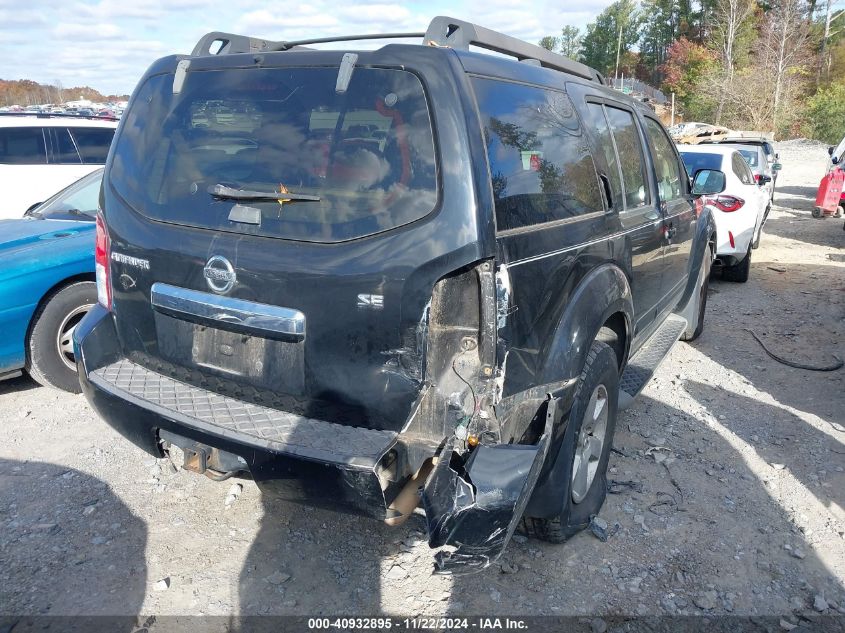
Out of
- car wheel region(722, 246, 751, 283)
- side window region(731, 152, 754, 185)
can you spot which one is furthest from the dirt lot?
side window region(731, 152, 754, 185)

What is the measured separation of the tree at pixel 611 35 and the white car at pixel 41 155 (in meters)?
74.9

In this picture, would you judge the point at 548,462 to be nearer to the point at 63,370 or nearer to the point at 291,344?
the point at 291,344

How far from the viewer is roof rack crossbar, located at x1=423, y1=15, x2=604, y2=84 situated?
273 cm

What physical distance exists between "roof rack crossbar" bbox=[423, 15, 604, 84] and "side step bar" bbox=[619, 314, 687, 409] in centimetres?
184

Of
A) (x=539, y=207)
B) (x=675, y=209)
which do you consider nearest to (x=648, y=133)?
(x=675, y=209)

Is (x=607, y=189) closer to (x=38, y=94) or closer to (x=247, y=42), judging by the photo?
(x=247, y=42)

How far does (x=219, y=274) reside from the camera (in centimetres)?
259

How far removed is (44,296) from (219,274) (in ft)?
9.04

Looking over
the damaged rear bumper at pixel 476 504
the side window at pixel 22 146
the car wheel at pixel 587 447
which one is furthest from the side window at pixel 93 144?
the damaged rear bumper at pixel 476 504

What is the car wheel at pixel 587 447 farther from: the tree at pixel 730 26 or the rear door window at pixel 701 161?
the tree at pixel 730 26

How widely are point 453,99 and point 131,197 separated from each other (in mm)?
1485

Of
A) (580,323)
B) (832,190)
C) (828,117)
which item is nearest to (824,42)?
(828,117)

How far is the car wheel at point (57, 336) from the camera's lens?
4684 mm

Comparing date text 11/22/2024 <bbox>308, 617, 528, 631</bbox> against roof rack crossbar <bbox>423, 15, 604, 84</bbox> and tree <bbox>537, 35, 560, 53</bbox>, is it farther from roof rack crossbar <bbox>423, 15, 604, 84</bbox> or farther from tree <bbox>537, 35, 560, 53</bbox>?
tree <bbox>537, 35, 560, 53</bbox>
